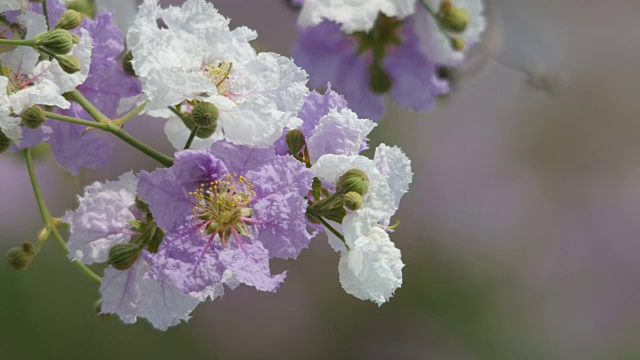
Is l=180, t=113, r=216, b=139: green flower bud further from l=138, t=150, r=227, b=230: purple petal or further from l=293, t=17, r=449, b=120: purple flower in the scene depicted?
l=293, t=17, r=449, b=120: purple flower

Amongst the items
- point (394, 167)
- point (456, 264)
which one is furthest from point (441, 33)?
point (456, 264)

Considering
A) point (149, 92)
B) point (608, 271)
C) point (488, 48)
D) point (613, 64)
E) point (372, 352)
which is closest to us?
point (149, 92)

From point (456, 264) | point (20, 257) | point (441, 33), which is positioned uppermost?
point (441, 33)

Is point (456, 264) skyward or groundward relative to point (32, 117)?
groundward

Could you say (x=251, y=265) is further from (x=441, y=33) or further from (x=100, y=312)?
(x=441, y=33)

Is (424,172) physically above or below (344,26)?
below

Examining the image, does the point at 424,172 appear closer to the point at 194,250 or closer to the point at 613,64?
the point at 613,64

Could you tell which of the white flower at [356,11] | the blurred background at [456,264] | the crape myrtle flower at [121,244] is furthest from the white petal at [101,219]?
the blurred background at [456,264]

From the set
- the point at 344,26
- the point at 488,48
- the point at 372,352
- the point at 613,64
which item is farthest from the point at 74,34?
the point at 613,64
